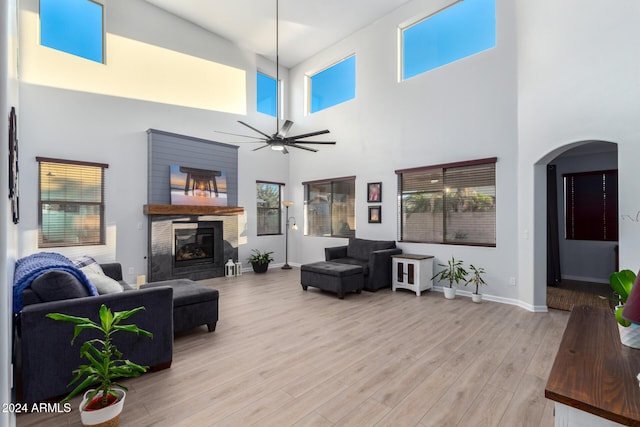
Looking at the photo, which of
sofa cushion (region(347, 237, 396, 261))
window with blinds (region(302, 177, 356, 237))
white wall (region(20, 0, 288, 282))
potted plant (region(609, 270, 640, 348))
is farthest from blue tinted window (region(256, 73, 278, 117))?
potted plant (region(609, 270, 640, 348))

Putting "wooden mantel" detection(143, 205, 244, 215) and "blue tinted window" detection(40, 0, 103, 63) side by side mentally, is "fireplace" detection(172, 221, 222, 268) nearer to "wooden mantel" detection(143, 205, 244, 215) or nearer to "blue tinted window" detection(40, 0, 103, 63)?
"wooden mantel" detection(143, 205, 244, 215)

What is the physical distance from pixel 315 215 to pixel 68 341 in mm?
6084

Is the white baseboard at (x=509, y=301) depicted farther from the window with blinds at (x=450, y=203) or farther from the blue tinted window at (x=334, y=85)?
the blue tinted window at (x=334, y=85)

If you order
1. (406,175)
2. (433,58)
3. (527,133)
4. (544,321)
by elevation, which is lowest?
(544,321)

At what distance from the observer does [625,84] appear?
3203 millimetres

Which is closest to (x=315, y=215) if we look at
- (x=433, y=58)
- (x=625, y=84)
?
(x=433, y=58)

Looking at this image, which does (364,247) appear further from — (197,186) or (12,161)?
(12,161)

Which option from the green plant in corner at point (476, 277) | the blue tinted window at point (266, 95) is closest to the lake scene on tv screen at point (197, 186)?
the blue tinted window at point (266, 95)

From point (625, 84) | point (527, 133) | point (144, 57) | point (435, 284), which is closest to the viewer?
point (625, 84)

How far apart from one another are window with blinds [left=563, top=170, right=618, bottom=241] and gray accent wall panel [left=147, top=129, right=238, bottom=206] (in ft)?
23.9

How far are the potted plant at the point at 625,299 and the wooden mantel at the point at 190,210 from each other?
20.8ft

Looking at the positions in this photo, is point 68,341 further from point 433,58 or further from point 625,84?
point 433,58

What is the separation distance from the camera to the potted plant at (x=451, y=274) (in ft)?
16.7

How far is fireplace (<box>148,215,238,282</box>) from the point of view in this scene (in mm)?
6082
